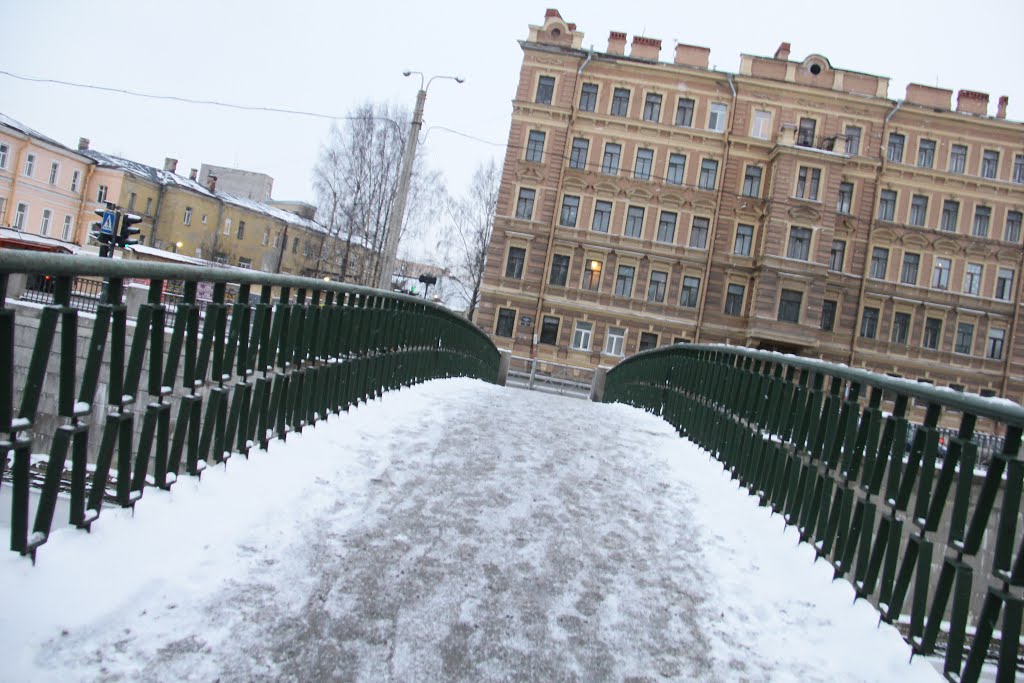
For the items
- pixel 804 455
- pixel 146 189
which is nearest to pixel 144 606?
pixel 804 455

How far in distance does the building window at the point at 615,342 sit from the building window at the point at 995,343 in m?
17.0

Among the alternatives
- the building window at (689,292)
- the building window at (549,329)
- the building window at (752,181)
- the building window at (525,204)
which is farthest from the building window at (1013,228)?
the building window at (525,204)

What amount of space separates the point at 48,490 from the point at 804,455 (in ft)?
11.6

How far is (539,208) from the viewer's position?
108ft

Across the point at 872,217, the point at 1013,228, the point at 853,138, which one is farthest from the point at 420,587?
the point at 1013,228

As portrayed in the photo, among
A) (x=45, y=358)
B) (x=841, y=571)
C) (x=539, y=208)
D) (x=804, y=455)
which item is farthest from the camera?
(x=539, y=208)

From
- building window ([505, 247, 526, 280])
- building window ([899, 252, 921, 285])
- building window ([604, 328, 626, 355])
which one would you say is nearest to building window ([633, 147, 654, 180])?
building window ([505, 247, 526, 280])

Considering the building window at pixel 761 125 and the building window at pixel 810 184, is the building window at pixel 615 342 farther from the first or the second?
the building window at pixel 761 125

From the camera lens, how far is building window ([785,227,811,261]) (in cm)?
3125

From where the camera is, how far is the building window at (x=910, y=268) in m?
32.8

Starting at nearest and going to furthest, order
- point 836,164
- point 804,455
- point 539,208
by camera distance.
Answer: point 804,455 → point 836,164 → point 539,208

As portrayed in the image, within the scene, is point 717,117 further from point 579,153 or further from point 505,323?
point 505,323

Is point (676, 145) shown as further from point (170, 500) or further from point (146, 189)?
point (146, 189)

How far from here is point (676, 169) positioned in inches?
1299
